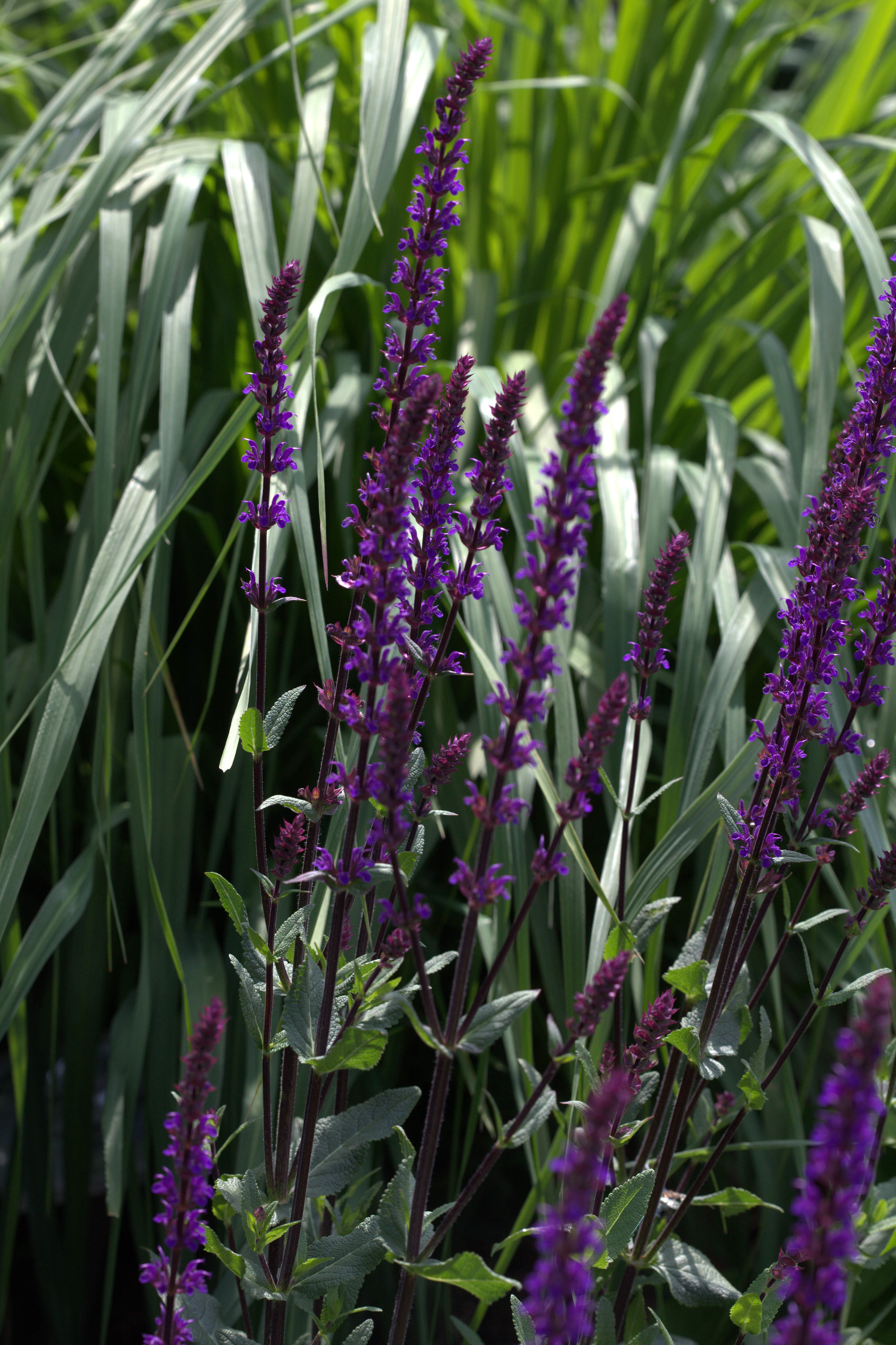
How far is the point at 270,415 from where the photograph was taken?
920 mm

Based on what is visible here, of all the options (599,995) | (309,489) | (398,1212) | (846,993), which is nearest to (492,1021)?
(599,995)

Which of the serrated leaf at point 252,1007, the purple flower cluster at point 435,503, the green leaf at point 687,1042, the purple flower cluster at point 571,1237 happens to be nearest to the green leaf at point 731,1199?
the green leaf at point 687,1042

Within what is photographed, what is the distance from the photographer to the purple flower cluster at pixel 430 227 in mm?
871

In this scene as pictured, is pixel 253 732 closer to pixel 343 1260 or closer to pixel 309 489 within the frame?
pixel 343 1260

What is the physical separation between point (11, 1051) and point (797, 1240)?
124cm

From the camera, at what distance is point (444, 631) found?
94cm

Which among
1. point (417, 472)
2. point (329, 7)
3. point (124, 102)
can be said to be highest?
point (329, 7)

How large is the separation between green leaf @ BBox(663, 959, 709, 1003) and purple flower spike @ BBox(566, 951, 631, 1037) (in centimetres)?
22

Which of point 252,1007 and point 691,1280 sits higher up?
point 252,1007

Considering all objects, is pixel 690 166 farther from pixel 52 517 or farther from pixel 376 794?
pixel 376 794

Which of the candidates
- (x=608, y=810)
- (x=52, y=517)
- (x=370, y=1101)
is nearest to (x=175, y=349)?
(x=52, y=517)

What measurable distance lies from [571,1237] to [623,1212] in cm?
40

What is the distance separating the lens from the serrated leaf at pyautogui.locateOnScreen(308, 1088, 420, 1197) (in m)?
0.95

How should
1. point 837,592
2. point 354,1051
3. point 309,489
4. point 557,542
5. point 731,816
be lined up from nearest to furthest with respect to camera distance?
point 557,542 → point 354,1051 → point 837,592 → point 731,816 → point 309,489
